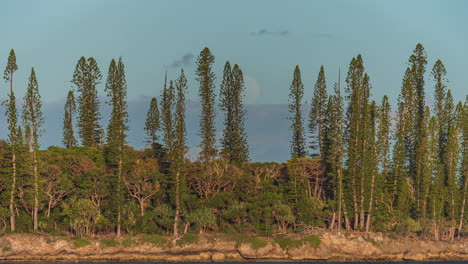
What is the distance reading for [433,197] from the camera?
80750 mm

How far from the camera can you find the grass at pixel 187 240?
65688 mm

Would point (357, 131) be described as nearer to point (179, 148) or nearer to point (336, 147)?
point (336, 147)

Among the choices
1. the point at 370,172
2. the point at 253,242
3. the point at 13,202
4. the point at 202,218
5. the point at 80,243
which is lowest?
the point at 253,242

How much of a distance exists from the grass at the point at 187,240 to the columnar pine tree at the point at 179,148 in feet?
3.80

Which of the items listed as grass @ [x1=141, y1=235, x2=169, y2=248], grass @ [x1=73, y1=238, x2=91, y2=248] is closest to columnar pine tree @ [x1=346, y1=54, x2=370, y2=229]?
grass @ [x1=141, y1=235, x2=169, y2=248]

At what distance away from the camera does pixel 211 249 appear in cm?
6556

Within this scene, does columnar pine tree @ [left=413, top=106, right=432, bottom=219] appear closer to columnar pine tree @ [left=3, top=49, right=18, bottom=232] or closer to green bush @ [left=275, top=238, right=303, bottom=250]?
green bush @ [left=275, top=238, right=303, bottom=250]

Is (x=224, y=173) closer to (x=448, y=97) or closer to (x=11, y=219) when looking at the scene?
(x=11, y=219)

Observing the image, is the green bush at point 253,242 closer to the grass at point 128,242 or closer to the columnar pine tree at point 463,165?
the grass at point 128,242

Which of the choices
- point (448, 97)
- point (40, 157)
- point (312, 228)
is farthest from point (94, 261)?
point (448, 97)

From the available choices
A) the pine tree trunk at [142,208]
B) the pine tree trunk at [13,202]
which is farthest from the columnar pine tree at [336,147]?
the pine tree trunk at [13,202]

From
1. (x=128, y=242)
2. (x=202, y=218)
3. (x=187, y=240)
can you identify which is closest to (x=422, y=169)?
(x=202, y=218)

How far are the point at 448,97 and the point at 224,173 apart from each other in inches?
1547

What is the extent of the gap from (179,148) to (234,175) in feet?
23.6
